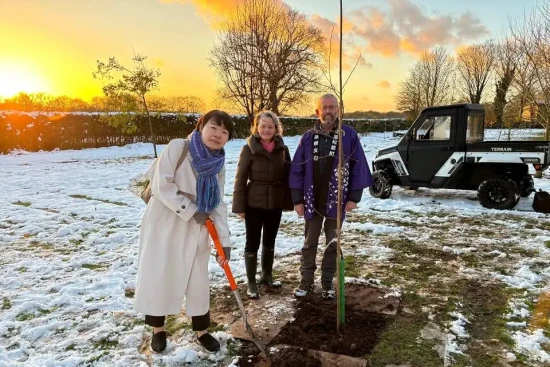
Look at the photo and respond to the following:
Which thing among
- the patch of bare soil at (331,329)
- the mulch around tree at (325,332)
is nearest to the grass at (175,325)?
the mulch around tree at (325,332)

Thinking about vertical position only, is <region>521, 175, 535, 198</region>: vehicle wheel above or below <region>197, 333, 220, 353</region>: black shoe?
above

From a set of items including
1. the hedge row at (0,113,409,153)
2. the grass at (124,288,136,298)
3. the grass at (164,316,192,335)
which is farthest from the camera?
the hedge row at (0,113,409,153)

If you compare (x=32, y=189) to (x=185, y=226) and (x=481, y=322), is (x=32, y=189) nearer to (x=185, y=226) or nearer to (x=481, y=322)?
(x=185, y=226)

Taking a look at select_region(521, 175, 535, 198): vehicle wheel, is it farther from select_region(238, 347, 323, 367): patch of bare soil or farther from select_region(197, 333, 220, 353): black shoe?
select_region(197, 333, 220, 353): black shoe

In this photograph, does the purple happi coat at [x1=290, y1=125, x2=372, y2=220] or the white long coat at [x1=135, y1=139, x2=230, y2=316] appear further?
the purple happi coat at [x1=290, y1=125, x2=372, y2=220]

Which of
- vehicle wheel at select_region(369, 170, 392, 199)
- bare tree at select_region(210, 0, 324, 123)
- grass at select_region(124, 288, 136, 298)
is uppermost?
bare tree at select_region(210, 0, 324, 123)

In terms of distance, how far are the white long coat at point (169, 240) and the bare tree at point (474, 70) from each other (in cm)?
3982

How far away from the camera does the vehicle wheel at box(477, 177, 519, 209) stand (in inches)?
310

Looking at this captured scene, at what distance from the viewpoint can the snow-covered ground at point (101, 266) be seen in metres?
3.12

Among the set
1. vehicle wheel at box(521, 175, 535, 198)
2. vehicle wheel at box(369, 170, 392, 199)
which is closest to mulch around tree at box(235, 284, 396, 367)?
vehicle wheel at box(369, 170, 392, 199)

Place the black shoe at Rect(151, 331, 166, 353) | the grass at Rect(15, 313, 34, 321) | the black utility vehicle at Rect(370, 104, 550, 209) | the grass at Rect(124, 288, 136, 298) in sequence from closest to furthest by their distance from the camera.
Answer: the black shoe at Rect(151, 331, 166, 353)
the grass at Rect(15, 313, 34, 321)
the grass at Rect(124, 288, 136, 298)
the black utility vehicle at Rect(370, 104, 550, 209)

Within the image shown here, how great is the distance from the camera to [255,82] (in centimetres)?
2809

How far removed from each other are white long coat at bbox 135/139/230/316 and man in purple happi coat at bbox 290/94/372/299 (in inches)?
47.6

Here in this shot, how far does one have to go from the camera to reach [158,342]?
3.06m
